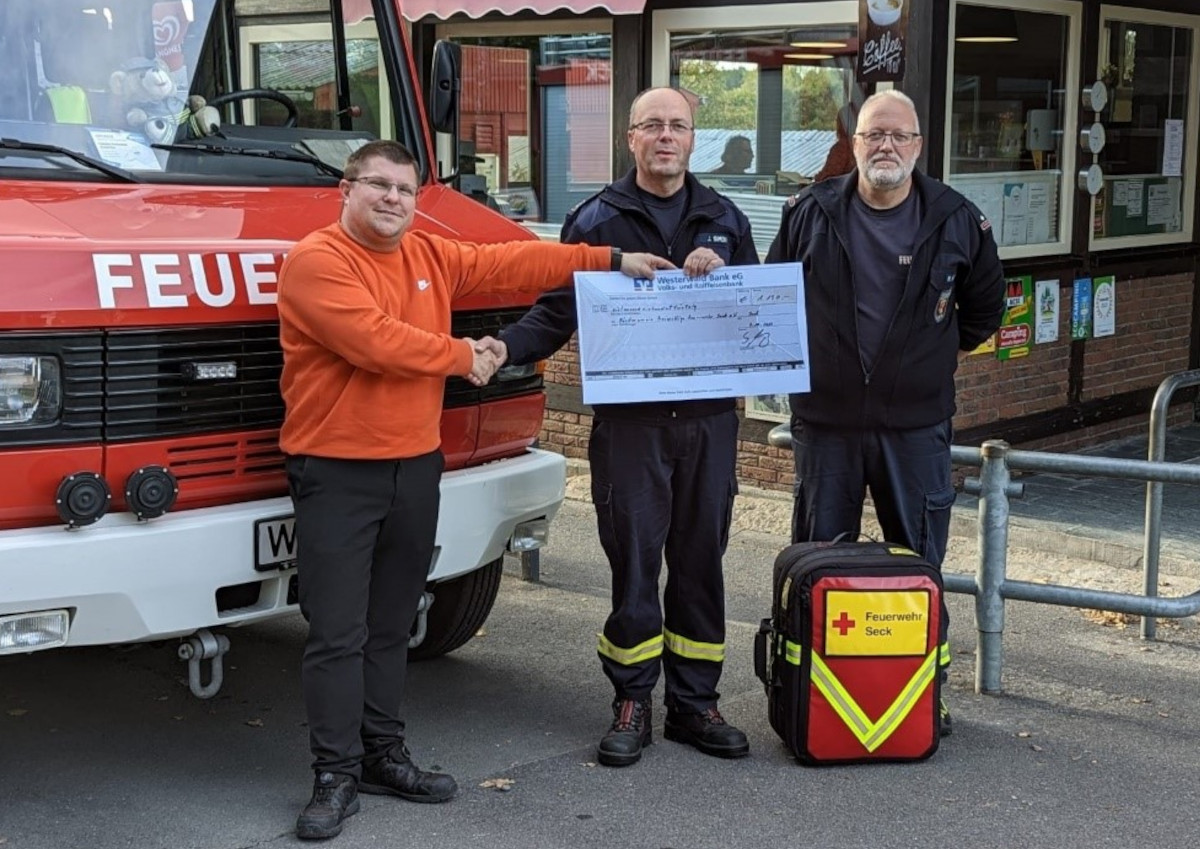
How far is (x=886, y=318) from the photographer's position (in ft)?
16.4

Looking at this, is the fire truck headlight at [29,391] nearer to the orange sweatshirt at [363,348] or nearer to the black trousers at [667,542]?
the orange sweatshirt at [363,348]

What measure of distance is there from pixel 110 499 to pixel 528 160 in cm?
571

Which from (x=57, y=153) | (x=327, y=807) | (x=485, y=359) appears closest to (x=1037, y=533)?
(x=485, y=359)

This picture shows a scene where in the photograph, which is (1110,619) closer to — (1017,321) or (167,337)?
(1017,321)

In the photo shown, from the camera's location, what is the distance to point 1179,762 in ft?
16.6

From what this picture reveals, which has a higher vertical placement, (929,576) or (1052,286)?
(1052,286)

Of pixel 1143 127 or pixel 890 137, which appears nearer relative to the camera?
pixel 890 137

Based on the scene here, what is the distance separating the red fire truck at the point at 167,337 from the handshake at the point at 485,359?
0.91 ft

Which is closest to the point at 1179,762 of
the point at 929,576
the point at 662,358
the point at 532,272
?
the point at 929,576

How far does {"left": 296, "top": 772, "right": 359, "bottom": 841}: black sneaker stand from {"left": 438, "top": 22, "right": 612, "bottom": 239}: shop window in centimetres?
512

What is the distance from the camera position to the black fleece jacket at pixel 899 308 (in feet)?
16.4

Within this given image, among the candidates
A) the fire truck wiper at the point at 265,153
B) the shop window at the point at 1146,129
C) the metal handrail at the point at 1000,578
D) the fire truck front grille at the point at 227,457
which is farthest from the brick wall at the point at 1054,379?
the fire truck front grille at the point at 227,457

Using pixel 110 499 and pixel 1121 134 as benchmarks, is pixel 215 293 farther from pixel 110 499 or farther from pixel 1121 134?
pixel 1121 134

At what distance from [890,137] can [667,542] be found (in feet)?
4.57
